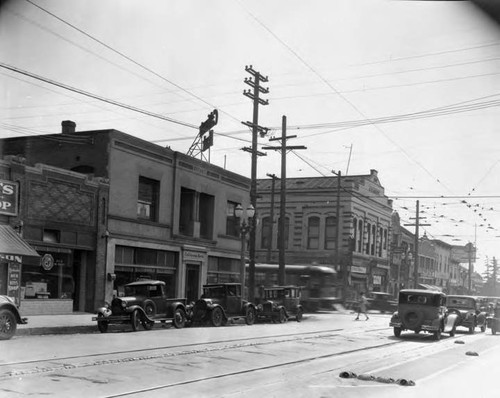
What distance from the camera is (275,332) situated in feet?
70.0

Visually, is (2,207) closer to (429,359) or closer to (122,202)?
(122,202)

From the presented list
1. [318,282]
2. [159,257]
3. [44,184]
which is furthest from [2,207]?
[318,282]

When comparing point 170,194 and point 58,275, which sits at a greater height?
point 170,194

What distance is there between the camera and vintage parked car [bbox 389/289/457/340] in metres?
21.8

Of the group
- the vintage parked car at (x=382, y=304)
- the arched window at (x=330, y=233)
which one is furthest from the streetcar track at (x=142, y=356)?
the arched window at (x=330, y=233)

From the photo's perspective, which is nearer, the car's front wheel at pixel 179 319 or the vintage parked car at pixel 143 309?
the vintage parked car at pixel 143 309

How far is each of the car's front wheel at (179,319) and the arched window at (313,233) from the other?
98.8 feet

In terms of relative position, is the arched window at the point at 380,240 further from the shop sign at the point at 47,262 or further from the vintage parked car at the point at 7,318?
the vintage parked car at the point at 7,318

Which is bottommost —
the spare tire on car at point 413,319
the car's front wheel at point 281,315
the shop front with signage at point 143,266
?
the car's front wheel at point 281,315

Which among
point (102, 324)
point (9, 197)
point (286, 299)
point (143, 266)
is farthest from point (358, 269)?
point (9, 197)

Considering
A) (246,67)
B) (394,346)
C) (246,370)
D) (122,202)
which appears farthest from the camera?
(246,67)

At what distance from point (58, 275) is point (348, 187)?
31.8 metres

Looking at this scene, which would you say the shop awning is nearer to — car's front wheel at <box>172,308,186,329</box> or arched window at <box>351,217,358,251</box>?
car's front wheel at <box>172,308,186,329</box>

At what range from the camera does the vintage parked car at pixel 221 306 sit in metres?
22.8
